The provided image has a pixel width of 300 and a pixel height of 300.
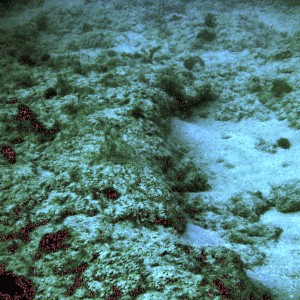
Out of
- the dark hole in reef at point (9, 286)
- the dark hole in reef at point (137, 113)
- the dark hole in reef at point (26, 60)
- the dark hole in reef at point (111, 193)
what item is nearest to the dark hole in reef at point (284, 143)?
the dark hole in reef at point (137, 113)

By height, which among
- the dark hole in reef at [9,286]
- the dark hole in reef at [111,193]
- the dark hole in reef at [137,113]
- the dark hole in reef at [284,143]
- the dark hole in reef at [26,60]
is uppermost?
the dark hole in reef at [26,60]

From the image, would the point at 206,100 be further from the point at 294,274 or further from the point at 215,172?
the point at 294,274

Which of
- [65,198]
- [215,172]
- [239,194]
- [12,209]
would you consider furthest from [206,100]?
[12,209]

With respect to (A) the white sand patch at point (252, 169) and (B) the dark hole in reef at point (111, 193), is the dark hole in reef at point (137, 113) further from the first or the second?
(B) the dark hole in reef at point (111, 193)

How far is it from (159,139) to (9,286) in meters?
4.28

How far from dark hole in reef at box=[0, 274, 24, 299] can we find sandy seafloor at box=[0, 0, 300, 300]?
15 centimetres

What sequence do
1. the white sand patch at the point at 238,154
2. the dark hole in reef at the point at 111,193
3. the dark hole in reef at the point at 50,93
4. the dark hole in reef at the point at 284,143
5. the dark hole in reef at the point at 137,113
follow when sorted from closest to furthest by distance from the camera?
1. the dark hole in reef at the point at 111,193
2. the white sand patch at the point at 238,154
3. the dark hole in reef at the point at 137,113
4. the dark hole in reef at the point at 284,143
5. the dark hole in reef at the point at 50,93

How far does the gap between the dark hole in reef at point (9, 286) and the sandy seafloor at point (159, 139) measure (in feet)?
0.50

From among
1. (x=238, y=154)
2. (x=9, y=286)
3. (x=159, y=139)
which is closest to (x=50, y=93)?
(x=159, y=139)

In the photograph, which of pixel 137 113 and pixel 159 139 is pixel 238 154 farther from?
pixel 137 113

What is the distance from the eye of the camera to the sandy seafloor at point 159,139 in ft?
13.0

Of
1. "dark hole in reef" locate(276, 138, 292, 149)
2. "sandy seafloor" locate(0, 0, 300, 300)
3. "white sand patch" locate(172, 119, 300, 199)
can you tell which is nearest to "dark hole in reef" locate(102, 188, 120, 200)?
"sandy seafloor" locate(0, 0, 300, 300)

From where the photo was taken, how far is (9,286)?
329 cm

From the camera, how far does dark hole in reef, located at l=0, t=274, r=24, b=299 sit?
3.20 m
